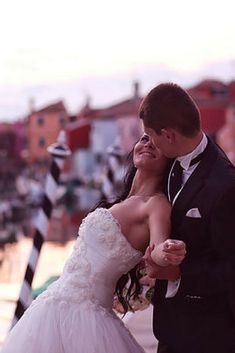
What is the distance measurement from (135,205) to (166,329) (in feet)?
1.56

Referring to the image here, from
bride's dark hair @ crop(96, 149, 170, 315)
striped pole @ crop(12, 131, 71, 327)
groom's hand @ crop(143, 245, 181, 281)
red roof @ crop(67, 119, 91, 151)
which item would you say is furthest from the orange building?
groom's hand @ crop(143, 245, 181, 281)

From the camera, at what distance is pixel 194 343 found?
3.04 metres

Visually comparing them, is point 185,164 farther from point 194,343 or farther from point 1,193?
point 1,193

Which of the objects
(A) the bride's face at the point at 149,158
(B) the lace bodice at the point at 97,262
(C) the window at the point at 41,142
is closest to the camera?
(A) the bride's face at the point at 149,158

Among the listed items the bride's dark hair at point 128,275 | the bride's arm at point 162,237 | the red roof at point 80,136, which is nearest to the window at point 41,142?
the red roof at point 80,136

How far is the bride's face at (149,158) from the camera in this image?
3283mm

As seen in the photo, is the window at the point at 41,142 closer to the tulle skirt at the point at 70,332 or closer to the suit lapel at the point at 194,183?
the tulle skirt at the point at 70,332

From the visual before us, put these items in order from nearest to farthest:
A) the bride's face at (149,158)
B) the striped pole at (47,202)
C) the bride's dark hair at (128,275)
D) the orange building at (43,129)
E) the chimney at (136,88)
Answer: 1. the bride's face at (149,158)
2. the bride's dark hair at (128,275)
3. the striped pole at (47,202)
4. the orange building at (43,129)
5. the chimney at (136,88)

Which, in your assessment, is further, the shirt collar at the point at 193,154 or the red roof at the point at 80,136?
the red roof at the point at 80,136

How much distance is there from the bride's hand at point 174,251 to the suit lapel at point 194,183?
165 millimetres

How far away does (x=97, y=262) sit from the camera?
136 inches

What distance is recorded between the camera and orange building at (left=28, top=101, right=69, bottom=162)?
47.4 m

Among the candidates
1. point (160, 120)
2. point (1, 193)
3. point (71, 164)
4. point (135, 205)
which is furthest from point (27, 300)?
point (71, 164)

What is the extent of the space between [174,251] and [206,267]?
127 mm
